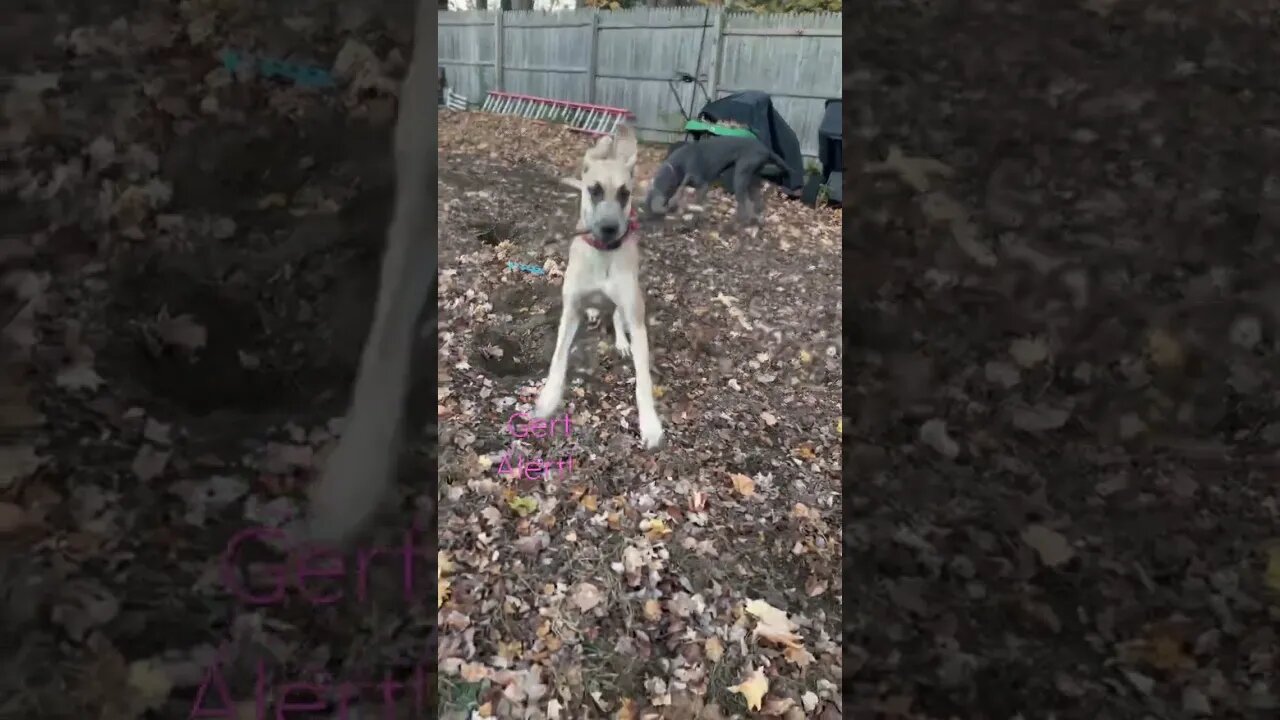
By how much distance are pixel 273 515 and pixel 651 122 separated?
2.91ft

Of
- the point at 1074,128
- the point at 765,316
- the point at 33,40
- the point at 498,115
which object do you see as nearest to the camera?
the point at 33,40

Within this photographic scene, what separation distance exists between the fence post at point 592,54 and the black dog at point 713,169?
178 mm

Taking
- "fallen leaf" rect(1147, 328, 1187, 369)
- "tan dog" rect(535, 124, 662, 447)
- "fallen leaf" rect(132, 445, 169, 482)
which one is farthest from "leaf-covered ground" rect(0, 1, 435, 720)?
"fallen leaf" rect(1147, 328, 1187, 369)

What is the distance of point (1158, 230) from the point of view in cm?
135

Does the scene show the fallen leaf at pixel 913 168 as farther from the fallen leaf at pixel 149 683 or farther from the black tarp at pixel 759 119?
the fallen leaf at pixel 149 683

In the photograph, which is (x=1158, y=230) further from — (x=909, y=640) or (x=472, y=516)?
(x=472, y=516)

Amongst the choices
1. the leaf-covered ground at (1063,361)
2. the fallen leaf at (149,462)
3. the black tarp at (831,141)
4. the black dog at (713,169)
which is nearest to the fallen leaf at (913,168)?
the leaf-covered ground at (1063,361)

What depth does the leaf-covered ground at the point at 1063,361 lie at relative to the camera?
131 centimetres

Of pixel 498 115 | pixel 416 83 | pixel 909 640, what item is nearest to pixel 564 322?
pixel 498 115

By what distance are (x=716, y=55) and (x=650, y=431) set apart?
675 mm

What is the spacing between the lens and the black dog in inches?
58.9

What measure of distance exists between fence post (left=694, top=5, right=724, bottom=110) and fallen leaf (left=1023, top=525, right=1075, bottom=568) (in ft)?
3.05

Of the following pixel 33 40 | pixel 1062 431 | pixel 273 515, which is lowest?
pixel 273 515
